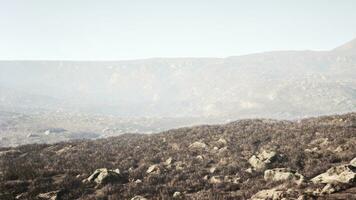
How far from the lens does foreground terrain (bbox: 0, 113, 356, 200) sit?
510 inches

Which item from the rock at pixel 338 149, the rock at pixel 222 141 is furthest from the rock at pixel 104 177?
the rock at pixel 338 149

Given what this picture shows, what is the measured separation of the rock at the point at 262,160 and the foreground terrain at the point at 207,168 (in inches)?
1.9

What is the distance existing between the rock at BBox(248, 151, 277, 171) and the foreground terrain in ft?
0.16

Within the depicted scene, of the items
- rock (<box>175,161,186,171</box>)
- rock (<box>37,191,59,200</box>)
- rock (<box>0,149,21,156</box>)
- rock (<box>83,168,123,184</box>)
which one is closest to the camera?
rock (<box>37,191,59,200</box>)

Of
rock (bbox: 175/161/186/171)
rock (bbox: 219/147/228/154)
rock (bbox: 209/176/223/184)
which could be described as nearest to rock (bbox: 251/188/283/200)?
rock (bbox: 209/176/223/184)

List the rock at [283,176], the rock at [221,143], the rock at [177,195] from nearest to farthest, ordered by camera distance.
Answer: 1. the rock at [177,195]
2. the rock at [283,176]
3. the rock at [221,143]

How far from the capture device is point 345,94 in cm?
16062

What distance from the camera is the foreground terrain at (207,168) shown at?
42.5 feet

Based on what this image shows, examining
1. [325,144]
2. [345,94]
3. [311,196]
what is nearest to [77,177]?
[311,196]

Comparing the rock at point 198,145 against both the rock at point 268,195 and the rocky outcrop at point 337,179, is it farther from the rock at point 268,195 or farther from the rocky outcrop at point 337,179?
the rock at point 268,195

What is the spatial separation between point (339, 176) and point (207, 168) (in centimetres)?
737

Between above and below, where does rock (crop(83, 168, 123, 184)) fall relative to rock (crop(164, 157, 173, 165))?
above

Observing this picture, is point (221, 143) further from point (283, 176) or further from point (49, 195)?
point (49, 195)

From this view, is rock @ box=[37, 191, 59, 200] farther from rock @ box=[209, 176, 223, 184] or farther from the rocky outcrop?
the rocky outcrop
